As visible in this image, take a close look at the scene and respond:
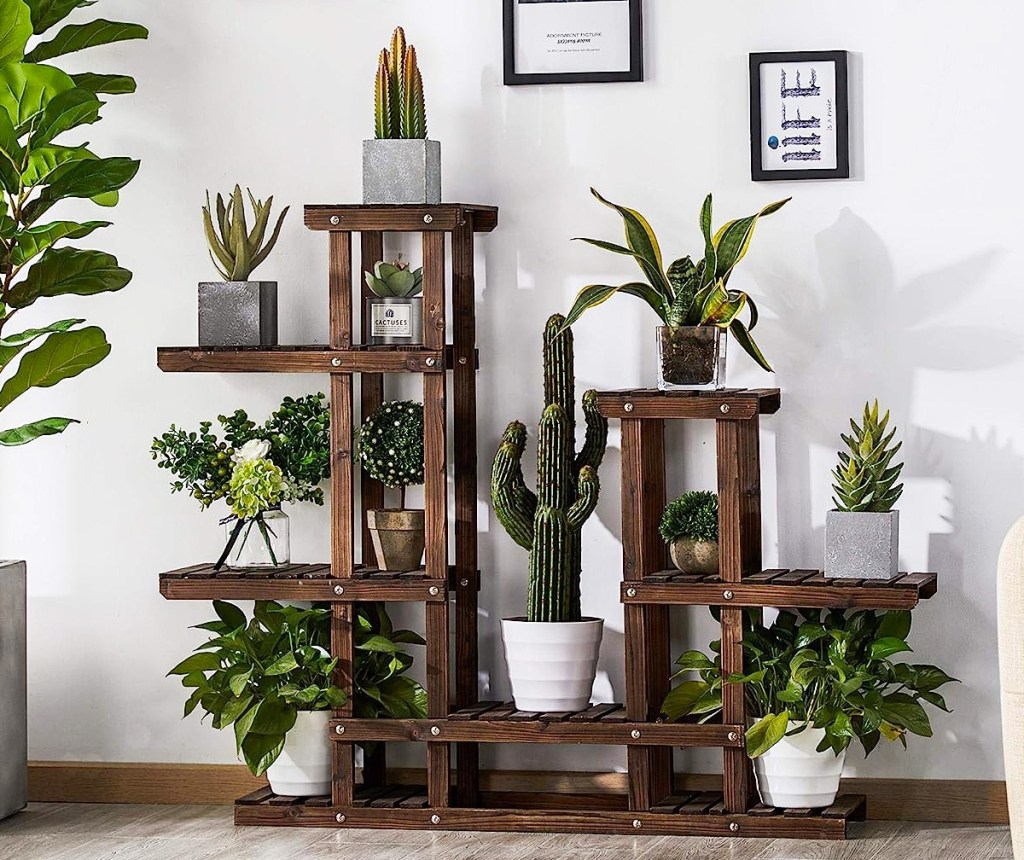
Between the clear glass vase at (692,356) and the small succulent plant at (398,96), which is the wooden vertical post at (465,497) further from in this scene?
the clear glass vase at (692,356)

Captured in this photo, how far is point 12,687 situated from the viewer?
338 cm

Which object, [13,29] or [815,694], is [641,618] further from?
[13,29]

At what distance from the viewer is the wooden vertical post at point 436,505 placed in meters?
3.26

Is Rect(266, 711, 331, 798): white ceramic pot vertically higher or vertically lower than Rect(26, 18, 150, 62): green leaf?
lower

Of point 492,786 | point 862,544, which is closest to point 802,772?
point 862,544

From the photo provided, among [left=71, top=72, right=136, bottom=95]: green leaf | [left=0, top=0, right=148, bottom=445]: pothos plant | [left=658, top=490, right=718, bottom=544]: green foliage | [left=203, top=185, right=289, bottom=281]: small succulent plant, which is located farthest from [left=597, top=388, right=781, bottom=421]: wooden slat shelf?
[left=71, top=72, right=136, bottom=95]: green leaf

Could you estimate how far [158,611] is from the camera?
3.63 m

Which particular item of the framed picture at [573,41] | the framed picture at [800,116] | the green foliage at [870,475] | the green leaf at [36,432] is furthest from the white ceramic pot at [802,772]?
the green leaf at [36,432]

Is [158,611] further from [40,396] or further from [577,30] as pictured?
[577,30]

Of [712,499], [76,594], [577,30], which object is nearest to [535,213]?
[577,30]

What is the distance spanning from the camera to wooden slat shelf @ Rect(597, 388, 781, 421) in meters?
3.10

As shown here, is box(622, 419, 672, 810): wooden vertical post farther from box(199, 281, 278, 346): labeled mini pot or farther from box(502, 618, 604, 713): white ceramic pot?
box(199, 281, 278, 346): labeled mini pot

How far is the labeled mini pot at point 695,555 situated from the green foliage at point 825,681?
0.46 feet

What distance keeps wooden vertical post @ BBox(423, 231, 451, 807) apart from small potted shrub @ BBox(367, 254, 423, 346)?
0.06 meters
